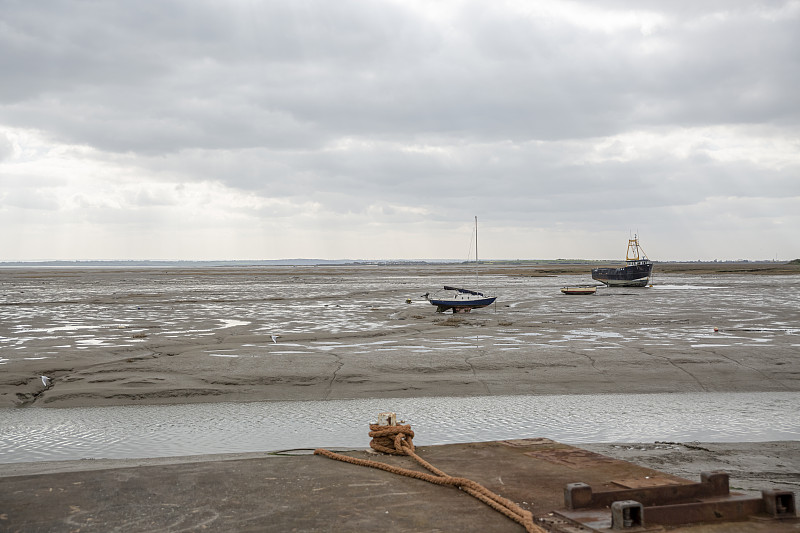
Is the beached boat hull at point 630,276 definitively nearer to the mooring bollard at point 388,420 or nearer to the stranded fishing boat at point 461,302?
the stranded fishing boat at point 461,302

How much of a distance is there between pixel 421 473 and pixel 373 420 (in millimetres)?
5261

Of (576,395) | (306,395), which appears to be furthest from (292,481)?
(576,395)

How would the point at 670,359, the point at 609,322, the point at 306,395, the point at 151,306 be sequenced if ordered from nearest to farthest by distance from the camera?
the point at 306,395
the point at 670,359
the point at 609,322
the point at 151,306

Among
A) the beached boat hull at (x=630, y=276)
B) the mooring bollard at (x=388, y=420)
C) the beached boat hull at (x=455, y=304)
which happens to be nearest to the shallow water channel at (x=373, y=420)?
the mooring bollard at (x=388, y=420)

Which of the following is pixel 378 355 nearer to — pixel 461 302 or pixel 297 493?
pixel 297 493

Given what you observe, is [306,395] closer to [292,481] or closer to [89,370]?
[89,370]

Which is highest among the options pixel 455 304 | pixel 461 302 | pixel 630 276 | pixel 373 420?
pixel 630 276

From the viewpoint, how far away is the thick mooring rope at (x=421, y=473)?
6176 millimetres

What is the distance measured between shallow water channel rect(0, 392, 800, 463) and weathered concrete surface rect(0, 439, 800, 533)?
2.10 metres

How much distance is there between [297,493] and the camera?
7.04m

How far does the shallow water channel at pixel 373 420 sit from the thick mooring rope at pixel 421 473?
2.18 metres

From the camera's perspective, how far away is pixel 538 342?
23594 millimetres

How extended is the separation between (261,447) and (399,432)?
3091mm

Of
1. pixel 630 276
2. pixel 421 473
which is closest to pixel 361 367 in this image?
pixel 421 473
